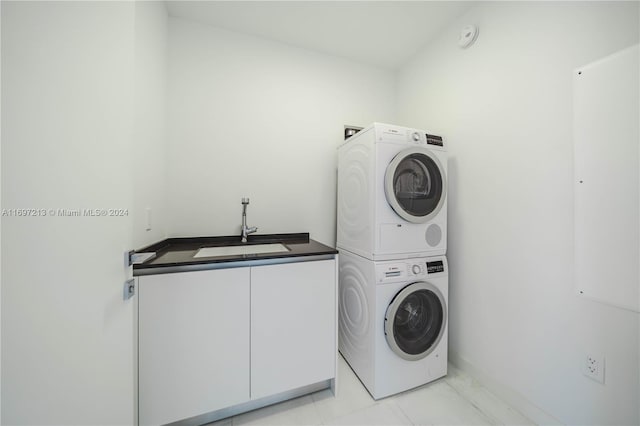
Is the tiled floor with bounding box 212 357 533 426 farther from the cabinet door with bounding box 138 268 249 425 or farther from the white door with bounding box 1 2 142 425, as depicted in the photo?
the white door with bounding box 1 2 142 425

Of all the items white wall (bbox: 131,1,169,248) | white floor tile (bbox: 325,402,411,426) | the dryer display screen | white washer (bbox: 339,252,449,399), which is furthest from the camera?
the dryer display screen

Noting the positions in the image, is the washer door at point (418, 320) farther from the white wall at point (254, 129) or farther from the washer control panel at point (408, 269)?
the white wall at point (254, 129)

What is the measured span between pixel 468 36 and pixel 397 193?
1253mm

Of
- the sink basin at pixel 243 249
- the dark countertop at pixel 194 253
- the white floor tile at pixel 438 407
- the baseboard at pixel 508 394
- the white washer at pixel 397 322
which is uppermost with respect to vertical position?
the dark countertop at pixel 194 253

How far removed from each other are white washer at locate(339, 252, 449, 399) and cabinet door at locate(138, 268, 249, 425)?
75 cm

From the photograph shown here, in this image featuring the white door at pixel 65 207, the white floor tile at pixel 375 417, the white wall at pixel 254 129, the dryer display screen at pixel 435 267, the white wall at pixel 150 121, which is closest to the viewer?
the white door at pixel 65 207

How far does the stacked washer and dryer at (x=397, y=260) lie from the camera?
53.6 inches

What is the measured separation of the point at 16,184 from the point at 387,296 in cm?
174

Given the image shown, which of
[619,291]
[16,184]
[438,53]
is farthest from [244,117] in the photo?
[619,291]

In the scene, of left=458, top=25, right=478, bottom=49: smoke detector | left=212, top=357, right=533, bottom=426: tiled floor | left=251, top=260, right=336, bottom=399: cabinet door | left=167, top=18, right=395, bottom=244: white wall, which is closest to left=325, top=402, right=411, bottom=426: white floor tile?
left=212, top=357, right=533, bottom=426: tiled floor

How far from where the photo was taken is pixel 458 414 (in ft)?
4.15

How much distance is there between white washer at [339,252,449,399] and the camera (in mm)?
1353

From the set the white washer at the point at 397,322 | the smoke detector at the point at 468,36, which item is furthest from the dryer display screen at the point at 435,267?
the smoke detector at the point at 468,36

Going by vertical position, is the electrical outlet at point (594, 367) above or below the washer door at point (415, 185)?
below
